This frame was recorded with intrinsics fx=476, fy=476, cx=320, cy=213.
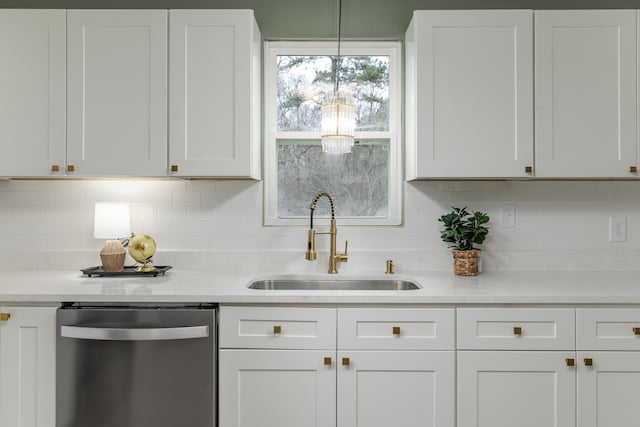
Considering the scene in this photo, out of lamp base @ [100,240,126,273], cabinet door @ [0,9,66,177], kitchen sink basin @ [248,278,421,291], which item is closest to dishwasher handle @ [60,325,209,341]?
lamp base @ [100,240,126,273]

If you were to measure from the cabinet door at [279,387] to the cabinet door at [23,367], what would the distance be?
0.69m

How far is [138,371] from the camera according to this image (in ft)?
5.97

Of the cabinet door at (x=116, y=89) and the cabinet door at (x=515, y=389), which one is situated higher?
the cabinet door at (x=116, y=89)

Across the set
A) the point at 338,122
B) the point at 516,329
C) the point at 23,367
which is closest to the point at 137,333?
A: the point at 23,367

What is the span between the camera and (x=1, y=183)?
2520mm

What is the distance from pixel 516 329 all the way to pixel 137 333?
1444 millimetres

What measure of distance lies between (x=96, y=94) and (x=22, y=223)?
0.90 m

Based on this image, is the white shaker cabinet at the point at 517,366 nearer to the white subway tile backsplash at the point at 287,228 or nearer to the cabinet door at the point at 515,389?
the cabinet door at the point at 515,389

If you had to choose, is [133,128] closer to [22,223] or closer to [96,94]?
[96,94]

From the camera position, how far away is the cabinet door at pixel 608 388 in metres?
1.82

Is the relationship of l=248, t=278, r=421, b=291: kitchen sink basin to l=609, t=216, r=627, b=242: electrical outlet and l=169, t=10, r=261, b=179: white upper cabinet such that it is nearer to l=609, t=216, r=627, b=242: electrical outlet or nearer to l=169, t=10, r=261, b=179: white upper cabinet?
l=169, t=10, r=261, b=179: white upper cabinet

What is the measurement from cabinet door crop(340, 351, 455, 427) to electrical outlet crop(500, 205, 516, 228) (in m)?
0.95

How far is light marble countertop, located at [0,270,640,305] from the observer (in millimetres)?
1833

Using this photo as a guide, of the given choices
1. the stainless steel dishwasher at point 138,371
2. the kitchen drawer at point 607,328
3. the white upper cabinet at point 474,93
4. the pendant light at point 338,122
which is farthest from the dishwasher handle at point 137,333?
the kitchen drawer at point 607,328
